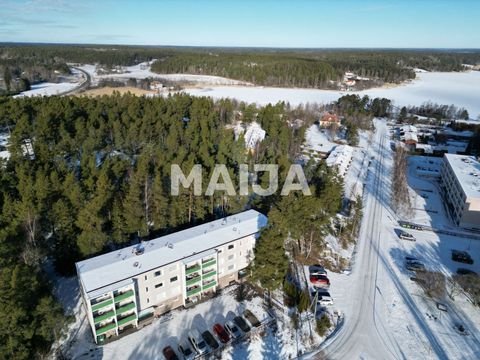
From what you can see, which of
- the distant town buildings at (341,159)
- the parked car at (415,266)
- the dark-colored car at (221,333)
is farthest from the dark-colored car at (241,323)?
the distant town buildings at (341,159)

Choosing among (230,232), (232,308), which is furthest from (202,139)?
(232,308)

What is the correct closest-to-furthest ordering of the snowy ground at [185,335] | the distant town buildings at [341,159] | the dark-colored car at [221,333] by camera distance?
the snowy ground at [185,335] < the dark-colored car at [221,333] < the distant town buildings at [341,159]

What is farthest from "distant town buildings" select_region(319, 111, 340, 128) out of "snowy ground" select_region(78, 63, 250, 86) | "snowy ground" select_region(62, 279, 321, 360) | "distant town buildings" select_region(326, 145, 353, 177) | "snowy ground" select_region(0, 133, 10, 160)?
"snowy ground" select_region(78, 63, 250, 86)

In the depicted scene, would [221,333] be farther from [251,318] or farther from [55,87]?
[55,87]

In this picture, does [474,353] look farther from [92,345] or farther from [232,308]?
[92,345]

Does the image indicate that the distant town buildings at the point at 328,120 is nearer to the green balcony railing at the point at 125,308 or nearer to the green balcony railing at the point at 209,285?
the green balcony railing at the point at 209,285

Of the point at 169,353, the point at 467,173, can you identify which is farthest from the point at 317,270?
the point at 467,173
